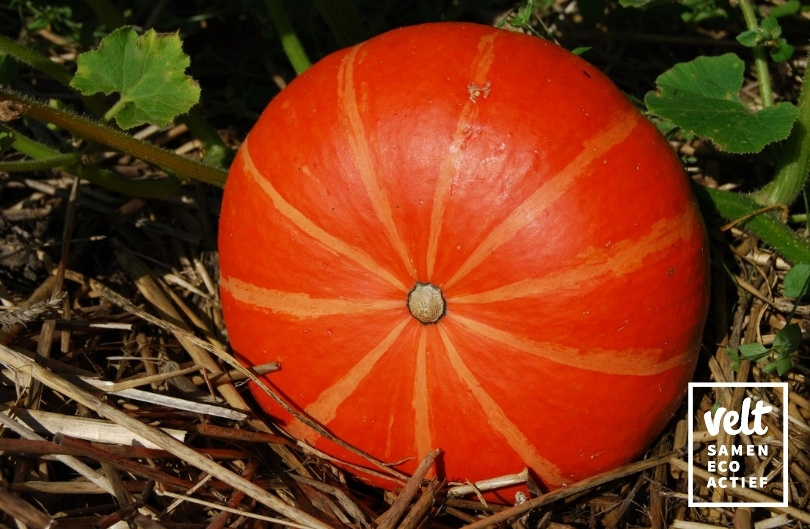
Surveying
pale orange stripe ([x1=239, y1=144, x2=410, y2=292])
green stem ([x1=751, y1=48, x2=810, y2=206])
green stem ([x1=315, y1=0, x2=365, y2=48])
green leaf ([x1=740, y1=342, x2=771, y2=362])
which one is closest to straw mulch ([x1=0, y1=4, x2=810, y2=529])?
green leaf ([x1=740, y1=342, x2=771, y2=362])

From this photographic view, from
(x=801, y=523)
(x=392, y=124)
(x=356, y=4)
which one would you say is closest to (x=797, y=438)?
(x=801, y=523)

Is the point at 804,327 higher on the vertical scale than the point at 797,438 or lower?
higher

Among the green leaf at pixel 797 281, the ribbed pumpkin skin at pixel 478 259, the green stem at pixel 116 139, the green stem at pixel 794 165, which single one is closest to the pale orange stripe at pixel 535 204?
the ribbed pumpkin skin at pixel 478 259

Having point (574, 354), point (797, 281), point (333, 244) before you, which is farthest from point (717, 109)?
point (333, 244)

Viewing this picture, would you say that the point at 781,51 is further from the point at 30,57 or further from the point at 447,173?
the point at 30,57

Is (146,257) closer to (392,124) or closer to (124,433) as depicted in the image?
(124,433)

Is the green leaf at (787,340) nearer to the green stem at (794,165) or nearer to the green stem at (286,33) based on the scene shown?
the green stem at (794,165)
